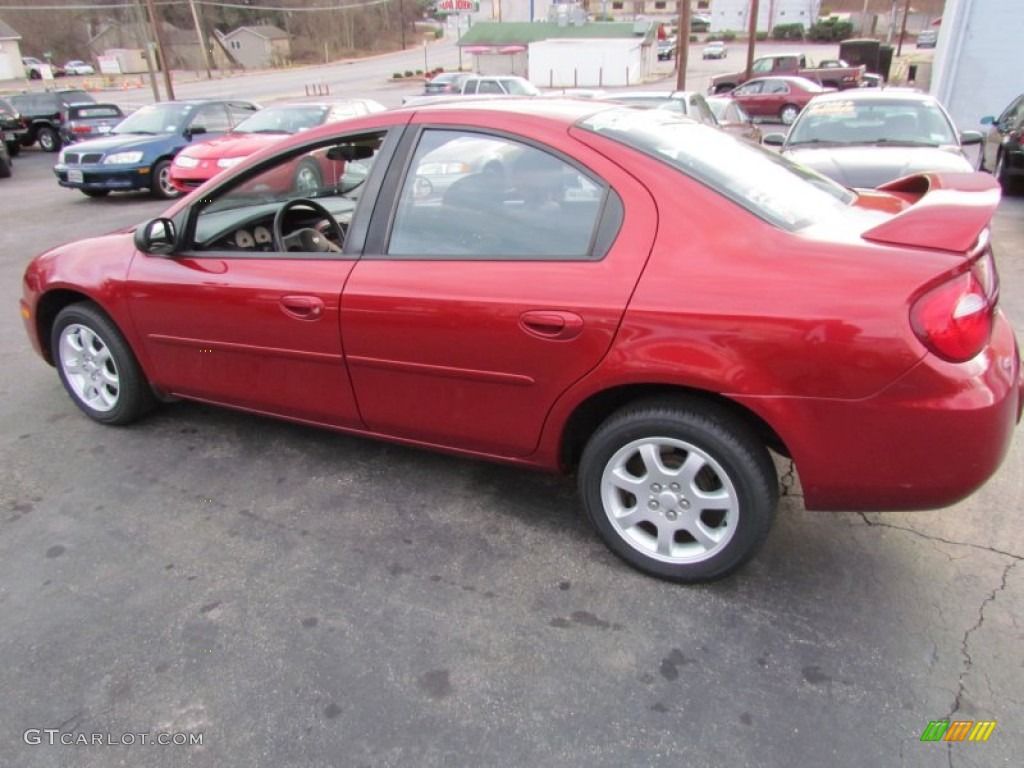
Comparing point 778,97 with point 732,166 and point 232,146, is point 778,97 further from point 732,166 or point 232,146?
point 732,166

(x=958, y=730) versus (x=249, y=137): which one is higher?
(x=249, y=137)

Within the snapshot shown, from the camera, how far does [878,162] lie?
6105 mm

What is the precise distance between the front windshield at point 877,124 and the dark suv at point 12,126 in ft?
65.0

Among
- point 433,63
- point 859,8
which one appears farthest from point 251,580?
point 859,8

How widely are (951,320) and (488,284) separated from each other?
1409 mm

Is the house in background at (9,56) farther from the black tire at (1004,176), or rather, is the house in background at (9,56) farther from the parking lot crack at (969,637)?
the parking lot crack at (969,637)

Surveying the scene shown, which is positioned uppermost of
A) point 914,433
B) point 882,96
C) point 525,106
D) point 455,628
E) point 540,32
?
point 540,32

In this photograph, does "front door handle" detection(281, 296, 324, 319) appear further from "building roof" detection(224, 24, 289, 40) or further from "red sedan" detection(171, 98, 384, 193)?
"building roof" detection(224, 24, 289, 40)

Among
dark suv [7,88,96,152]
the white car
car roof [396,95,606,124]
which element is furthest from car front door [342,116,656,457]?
the white car

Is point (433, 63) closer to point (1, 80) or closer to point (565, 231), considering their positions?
point (1, 80)

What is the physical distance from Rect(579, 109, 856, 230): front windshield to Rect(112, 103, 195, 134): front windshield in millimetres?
11381

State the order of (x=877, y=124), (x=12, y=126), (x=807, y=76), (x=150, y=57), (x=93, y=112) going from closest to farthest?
1. (x=877, y=124)
2. (x=93, y=112)
3. (x=12, y=126)
4. (x=807, y=76)
5. (x=150, y=57)

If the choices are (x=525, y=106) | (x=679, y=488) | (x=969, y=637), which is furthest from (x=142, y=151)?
(x=969, y=637)

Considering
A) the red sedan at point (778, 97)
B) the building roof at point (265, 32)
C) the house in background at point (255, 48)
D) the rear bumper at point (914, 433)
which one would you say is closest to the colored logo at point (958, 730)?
the rear bumper at point (914, 433)
